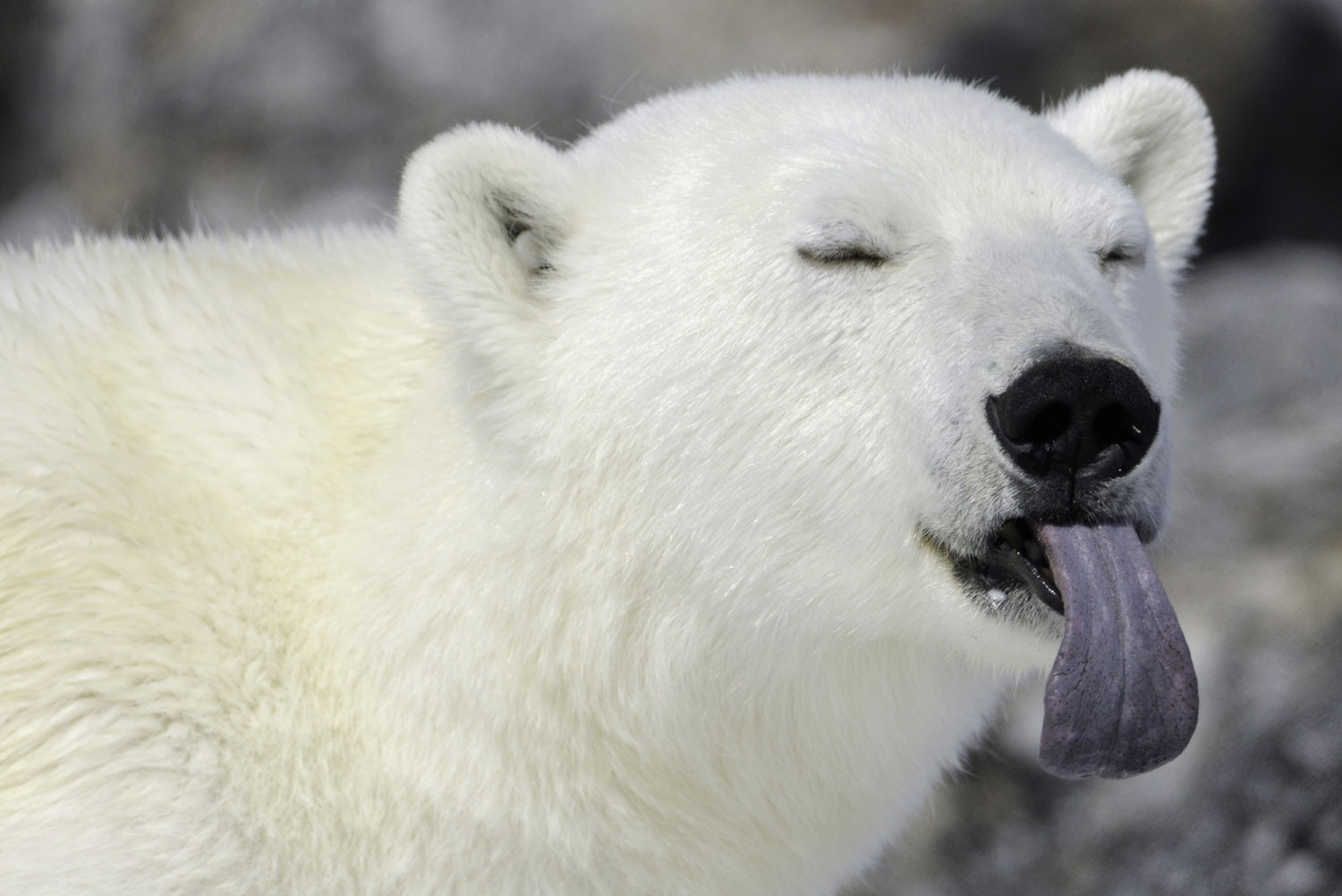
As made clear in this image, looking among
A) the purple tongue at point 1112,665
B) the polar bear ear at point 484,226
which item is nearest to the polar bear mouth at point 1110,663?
the purple tongue at point 1112,665

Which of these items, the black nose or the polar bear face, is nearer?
the black nose

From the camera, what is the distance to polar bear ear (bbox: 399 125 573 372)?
2.15m

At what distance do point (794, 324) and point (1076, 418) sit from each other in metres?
0.46

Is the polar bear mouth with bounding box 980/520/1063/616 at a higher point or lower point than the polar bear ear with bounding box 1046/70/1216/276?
lower

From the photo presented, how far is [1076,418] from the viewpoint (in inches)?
73.9

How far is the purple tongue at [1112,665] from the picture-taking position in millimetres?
1900

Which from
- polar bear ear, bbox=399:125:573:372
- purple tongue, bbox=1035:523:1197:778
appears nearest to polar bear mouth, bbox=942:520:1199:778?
purple tongue, bbox=1035:523:1197:778

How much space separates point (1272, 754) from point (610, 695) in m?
2.79

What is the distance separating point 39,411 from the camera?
2.28 metres

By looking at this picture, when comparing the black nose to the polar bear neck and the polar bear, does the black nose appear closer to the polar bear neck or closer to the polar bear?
the polar bear

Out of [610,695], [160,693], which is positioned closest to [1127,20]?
[610,695]

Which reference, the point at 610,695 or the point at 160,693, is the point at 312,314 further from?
the point at 610,695

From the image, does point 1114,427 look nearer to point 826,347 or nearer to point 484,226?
point 826,347

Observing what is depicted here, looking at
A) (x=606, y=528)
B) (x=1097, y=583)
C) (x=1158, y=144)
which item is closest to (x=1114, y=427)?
(x=1097, y=583)
